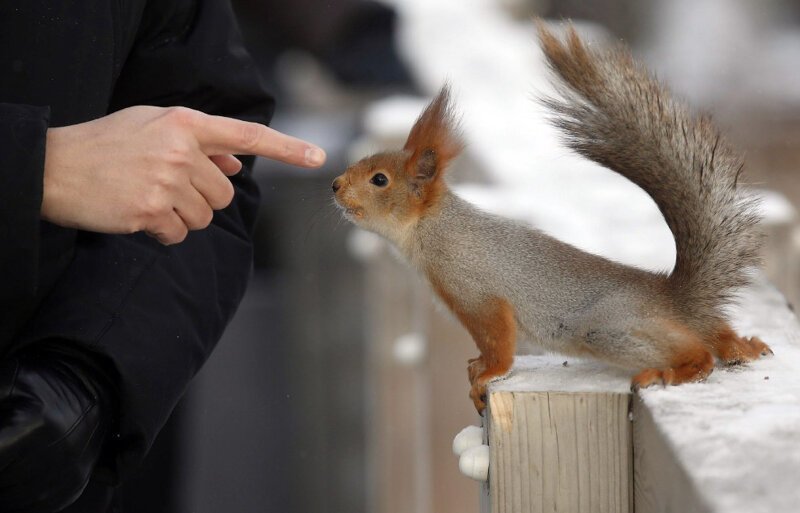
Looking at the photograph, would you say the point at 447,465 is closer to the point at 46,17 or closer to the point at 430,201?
the point at 430,201

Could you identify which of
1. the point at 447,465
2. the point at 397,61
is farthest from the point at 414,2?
the point at 447,465

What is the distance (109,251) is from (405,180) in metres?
0.33

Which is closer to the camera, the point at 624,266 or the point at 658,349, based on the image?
the point at 658,349

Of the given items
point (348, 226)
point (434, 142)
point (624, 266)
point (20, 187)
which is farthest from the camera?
point (348, 226)

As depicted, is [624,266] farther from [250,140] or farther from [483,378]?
[250,140]

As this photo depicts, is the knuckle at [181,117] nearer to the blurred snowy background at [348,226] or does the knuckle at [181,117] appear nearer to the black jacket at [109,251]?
the black jacket at [109,251]

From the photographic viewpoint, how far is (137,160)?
74 cm

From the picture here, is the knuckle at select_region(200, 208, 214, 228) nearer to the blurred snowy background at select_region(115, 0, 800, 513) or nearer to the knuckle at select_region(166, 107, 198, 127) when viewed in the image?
the knuckle at select_region(166, 107, 198, 127)

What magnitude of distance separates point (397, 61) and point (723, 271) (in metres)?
2.23

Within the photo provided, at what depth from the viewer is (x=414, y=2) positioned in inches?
121

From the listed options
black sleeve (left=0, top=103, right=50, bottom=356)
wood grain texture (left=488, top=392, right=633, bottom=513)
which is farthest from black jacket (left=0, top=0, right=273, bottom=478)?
wood grain texture (left=488, top=392, right=633, bottom=513)

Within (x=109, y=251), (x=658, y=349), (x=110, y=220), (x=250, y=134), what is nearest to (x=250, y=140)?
(x=250, y=134)

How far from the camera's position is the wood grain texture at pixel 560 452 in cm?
75

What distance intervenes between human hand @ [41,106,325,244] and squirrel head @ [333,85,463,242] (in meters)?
0.36
